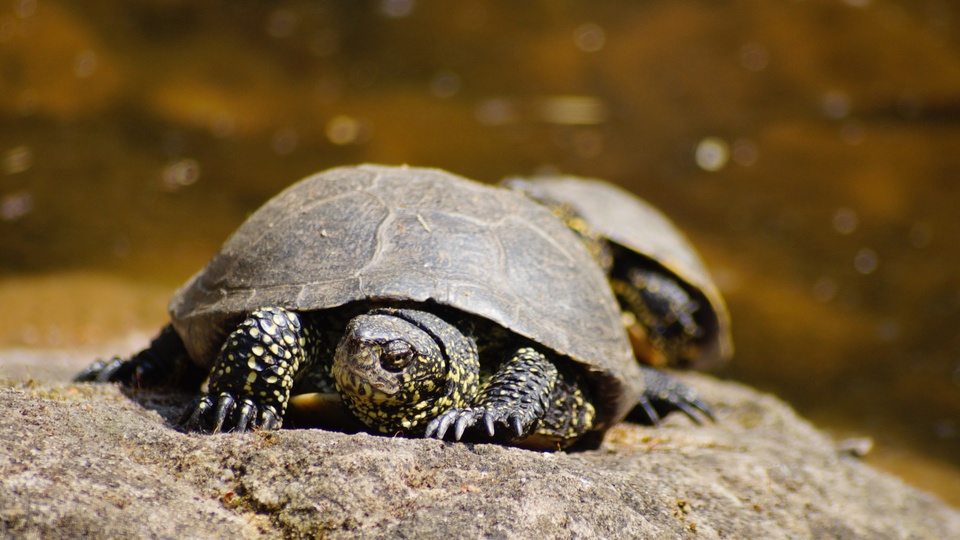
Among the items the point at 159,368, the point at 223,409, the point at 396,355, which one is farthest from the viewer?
the point at 159,368

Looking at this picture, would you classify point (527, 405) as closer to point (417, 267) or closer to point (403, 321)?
point (403, 321)

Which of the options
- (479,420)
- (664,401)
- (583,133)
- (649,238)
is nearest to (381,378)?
(479,420)

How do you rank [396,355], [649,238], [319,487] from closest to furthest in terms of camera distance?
[319,487] → [396,355] → [649,238]

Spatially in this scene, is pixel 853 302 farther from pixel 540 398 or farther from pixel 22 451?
pixel 22 451

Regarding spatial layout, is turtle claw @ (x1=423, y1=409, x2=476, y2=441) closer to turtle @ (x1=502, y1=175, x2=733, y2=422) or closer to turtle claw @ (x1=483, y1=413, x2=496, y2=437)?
turtle claw @ (x1=483, y1=413, x2=496, y2=437)

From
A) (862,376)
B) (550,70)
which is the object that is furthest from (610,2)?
(862,376)

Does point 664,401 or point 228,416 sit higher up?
point 664,401
